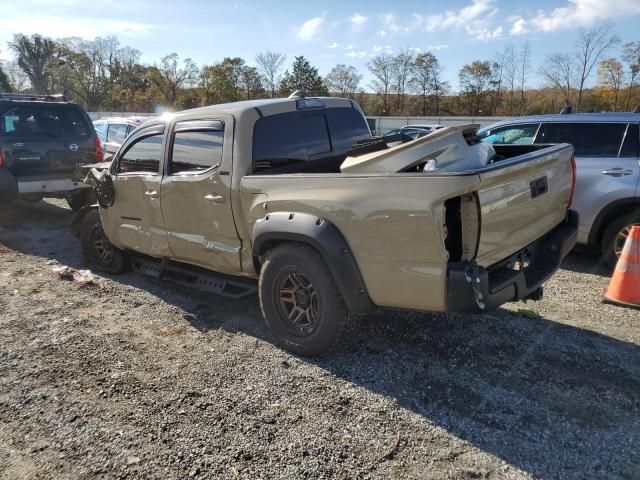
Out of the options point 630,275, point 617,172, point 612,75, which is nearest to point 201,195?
point 630,275

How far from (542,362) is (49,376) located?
11.8ft

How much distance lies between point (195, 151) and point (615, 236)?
4680 millimetres

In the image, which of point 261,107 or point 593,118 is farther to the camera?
point 593,118

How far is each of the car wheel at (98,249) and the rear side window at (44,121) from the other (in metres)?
3.26

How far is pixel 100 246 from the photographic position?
5.95 metres

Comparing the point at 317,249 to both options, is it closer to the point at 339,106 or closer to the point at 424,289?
the point at 424,289

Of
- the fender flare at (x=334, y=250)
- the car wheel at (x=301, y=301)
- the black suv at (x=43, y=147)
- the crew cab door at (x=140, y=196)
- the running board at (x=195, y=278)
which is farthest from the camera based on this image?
the black suv at (x=43, y=147)

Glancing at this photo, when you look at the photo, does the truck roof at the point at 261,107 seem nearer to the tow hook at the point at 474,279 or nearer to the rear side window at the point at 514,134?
the tow hook at the point at 474,279

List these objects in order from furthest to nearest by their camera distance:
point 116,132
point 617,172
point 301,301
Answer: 1. point 116,132
2. point 617,172
3. point 301,301

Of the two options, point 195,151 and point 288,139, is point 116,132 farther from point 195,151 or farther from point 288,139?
point 288,139

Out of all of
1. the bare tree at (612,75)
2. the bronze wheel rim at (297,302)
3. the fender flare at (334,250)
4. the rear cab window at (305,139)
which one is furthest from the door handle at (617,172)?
the bare tree at (612,75)

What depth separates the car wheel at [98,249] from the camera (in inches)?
224

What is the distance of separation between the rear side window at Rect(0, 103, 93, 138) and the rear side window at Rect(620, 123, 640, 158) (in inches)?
328

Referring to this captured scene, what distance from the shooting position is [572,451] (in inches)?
102
